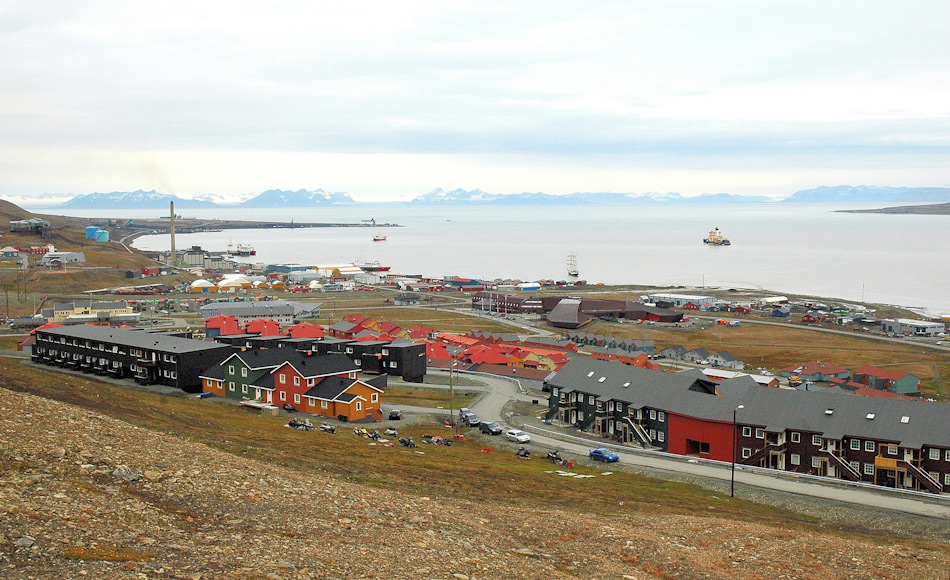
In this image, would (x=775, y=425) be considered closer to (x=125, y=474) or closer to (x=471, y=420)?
(x=471, y=420)

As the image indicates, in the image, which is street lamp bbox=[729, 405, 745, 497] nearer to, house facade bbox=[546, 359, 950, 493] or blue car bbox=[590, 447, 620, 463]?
house facade bbox=[546, 359, 950, 493]

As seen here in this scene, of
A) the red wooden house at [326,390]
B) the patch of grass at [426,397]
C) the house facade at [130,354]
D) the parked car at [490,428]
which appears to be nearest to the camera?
the parked car at [490,428]

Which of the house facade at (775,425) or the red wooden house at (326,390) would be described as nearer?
the house facade at (775,425)

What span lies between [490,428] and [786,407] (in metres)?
12.5

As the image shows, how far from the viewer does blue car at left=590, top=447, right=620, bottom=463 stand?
29.2 metres

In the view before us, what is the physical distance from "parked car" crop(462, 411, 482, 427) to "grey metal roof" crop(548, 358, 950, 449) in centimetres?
541

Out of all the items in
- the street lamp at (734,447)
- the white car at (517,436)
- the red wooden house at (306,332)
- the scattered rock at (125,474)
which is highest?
the scattered rock at (125,474)

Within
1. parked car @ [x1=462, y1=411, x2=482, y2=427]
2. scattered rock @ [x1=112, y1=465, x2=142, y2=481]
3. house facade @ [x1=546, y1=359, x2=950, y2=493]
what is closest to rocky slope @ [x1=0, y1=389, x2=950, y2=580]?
scattered rock @ [x1=112, y1=465, x2=142, y2=481]

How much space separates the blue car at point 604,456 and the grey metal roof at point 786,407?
475 centimetres

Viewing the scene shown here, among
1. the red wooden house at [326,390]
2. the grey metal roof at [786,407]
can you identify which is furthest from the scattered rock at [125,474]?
the grey metal roof at [786,407]

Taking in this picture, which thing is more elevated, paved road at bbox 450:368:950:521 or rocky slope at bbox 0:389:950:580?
rocky slope at bbox 0:389:950:580

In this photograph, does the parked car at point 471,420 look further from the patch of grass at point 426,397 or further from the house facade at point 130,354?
the house facade at point 130,354

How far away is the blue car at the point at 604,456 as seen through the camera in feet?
96.0

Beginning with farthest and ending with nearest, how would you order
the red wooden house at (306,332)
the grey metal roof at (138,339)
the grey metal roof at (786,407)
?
1. the red wooden house at (306,332)
2. the grey metal roof at (138,339)
3. the grey metal roof at (786,407)
